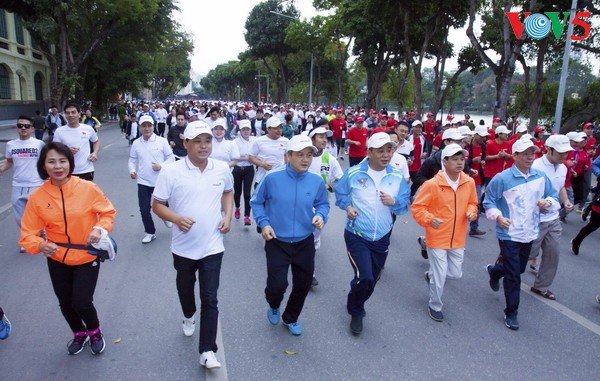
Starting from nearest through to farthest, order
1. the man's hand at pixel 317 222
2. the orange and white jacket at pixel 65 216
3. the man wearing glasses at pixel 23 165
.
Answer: the orange and white jacket at pixel 65 216, the man's hand at pixel 317 222, the man wearing glasses at pixel 23 165

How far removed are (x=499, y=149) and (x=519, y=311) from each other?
155 inches

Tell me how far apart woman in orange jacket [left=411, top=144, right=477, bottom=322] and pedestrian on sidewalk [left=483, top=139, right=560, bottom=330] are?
0.28 meters

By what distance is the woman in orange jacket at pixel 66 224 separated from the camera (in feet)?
9.82

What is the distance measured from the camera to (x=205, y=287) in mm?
3209

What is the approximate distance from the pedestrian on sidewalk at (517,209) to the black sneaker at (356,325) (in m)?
1.45

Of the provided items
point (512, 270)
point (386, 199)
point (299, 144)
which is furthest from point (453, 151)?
point (299, 144)

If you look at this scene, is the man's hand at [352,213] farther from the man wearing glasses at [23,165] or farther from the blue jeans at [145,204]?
the man wearing glasses at [23,165]

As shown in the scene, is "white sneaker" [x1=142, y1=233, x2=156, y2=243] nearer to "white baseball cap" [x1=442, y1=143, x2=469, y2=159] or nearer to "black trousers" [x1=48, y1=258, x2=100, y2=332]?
"black trousers" [x1=48, y1=258, x2=100, y2=332]

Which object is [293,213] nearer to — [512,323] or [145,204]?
[512,323]

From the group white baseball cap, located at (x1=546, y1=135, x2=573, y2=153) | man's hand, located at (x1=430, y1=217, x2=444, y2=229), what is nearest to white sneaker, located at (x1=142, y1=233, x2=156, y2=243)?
man's hand, located at (x1=430, y1=217, x2=444, y2=229)

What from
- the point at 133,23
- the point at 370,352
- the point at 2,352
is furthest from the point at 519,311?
the point at 133,23

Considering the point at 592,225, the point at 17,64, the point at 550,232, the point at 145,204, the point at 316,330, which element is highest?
the point at 17,64

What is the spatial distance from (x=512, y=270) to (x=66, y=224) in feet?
12.5

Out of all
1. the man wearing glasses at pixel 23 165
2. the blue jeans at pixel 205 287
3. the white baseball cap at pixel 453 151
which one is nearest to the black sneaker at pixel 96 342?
the blue jeans at pixel 205 287
